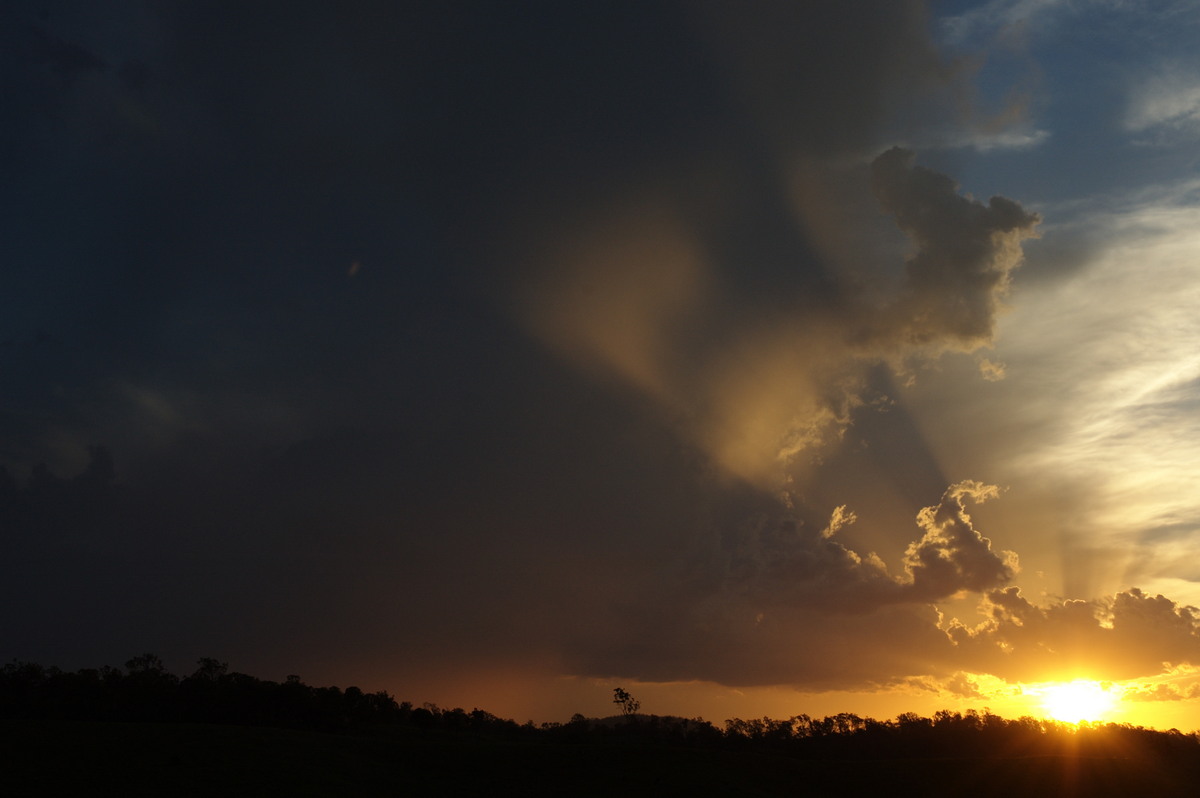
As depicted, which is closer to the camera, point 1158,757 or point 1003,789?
point 1003,789

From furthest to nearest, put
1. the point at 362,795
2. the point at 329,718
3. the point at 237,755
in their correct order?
the point at 329,718 < the point at 237,755 < the point at 362,795

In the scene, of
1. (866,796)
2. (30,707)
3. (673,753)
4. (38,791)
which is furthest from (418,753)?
(30,707)

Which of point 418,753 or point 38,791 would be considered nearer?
point 38,791

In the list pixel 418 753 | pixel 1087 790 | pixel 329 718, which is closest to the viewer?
pixel 418 753

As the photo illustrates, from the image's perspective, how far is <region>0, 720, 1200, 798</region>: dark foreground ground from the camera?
92.8 m

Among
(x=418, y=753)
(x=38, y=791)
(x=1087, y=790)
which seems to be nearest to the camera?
(x=38, y=791)

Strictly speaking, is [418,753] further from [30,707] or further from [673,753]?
[30,707]

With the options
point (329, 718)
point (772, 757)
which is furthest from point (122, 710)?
point (772, 757)

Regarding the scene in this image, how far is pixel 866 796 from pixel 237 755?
3415 inches

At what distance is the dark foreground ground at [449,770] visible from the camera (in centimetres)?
9275

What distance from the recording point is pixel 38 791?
84.5 m

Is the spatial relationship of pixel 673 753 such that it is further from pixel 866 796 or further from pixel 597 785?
pixel 866 796

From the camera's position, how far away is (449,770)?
Answer: 112 m

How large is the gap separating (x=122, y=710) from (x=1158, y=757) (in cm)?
22609
